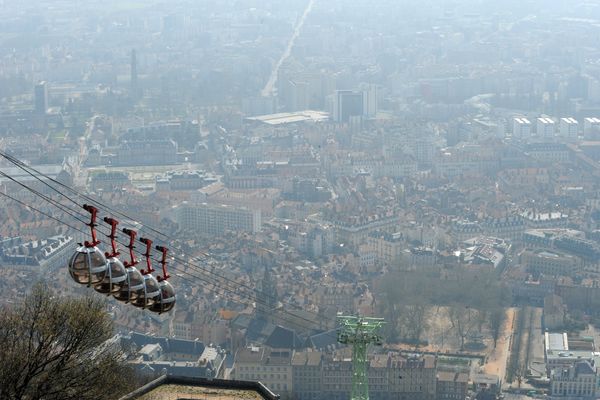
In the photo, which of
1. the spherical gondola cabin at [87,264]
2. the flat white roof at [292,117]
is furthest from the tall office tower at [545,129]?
the spherical gondola cabin at [87,264]

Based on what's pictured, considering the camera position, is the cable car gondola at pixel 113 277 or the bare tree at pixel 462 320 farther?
the bare tree at pixel 462 320

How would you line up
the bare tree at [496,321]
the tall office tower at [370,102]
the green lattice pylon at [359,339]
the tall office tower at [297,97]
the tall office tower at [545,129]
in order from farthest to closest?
the tall office tower at [297,97], the tall office tower at [370,102], the tall office tower at [545,129], the bare tree at [496,321], the green lattice pylon at [359,339]

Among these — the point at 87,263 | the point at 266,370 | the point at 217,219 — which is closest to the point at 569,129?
the point at 217,219

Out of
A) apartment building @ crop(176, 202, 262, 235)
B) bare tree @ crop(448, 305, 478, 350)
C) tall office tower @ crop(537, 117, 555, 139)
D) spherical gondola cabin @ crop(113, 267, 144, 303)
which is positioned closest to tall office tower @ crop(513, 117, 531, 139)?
tall office tower @ crop(537, 117, 555, 139)

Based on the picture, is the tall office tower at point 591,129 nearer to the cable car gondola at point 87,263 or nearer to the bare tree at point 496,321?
the bare tree at point 496,321

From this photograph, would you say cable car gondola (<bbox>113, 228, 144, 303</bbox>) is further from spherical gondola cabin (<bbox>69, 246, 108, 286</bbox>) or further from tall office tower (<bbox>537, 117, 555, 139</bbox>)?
tall office tower (<bbox>537, 117, 555, 139</bbox>)

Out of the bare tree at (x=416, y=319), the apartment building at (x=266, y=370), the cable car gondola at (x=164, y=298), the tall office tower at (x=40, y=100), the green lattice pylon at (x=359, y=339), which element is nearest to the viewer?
the cable car gondola at (x=164, y=298)

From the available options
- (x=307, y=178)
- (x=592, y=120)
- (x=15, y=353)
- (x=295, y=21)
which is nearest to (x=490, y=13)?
(x=295, y=21)

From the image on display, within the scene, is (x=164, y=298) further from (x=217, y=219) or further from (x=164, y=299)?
(x=217, y=219)
